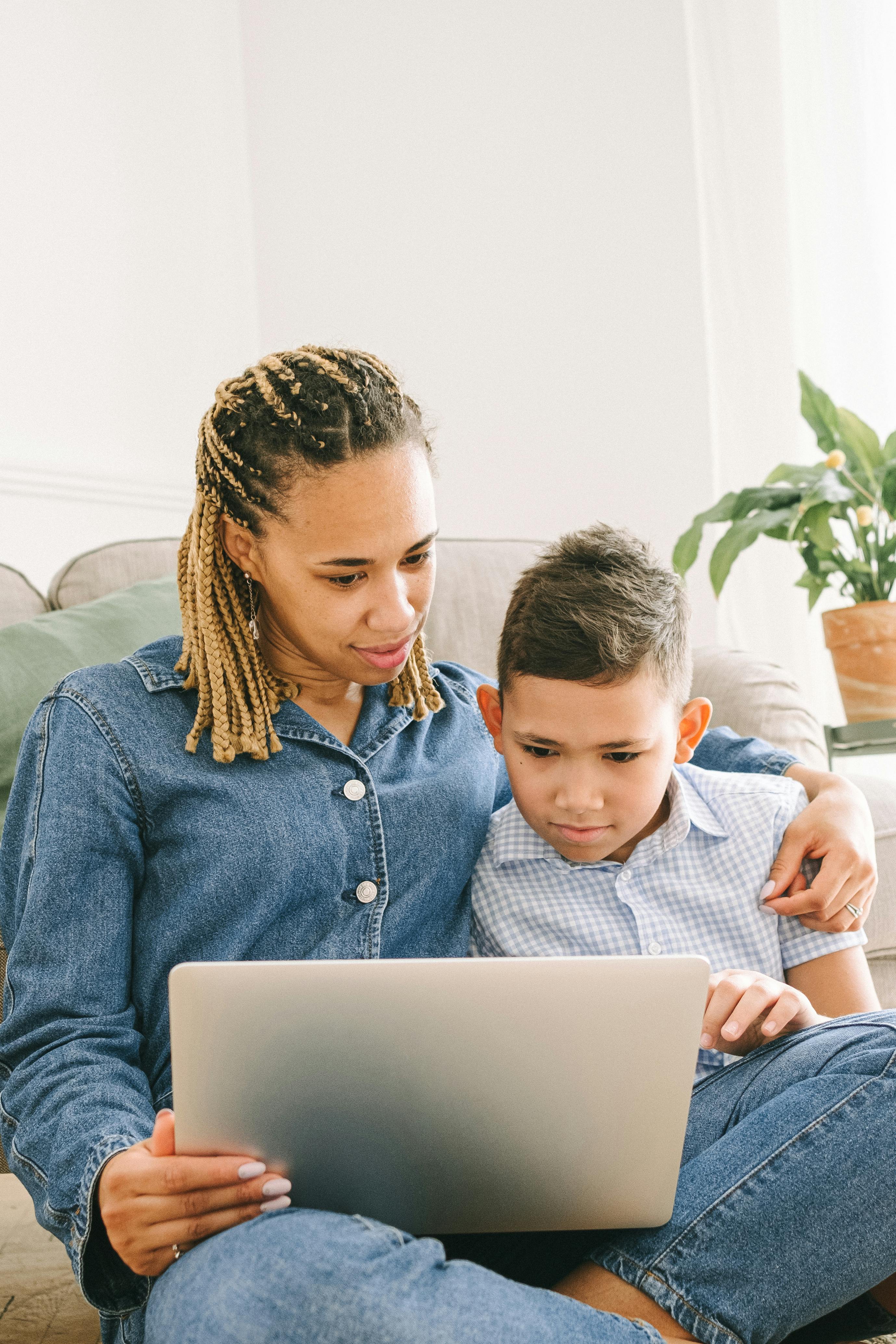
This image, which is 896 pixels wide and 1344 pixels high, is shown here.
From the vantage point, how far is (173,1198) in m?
0.67

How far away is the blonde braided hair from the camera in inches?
37.9

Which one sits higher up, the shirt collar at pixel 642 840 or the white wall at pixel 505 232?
the white wall at pixel 505 232

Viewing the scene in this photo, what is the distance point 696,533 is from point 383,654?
1.30 meters

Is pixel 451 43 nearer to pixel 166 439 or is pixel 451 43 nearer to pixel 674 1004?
pixel 166 439

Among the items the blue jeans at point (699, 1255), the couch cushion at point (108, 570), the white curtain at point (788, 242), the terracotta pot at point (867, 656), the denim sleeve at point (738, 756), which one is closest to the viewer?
the blue jeans at point (699, 1255)

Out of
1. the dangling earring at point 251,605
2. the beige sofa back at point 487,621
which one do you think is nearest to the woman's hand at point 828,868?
the beige sofa back at point 487,621

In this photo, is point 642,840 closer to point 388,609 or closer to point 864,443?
point 388,609

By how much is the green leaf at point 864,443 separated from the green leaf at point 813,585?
0.18 metres

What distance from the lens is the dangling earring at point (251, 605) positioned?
104 centimetres

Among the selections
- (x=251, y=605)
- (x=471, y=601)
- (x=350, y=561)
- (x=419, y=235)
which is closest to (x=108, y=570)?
(x=471, y=601)

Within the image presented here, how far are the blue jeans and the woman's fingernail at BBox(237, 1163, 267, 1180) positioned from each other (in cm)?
3

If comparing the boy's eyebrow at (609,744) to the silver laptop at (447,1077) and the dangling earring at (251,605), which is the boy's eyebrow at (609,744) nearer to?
the dangling earring at (251,605)

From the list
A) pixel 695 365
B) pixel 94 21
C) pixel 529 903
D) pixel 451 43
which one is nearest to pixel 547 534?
pixel 695 365

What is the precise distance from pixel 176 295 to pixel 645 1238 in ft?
7.80
